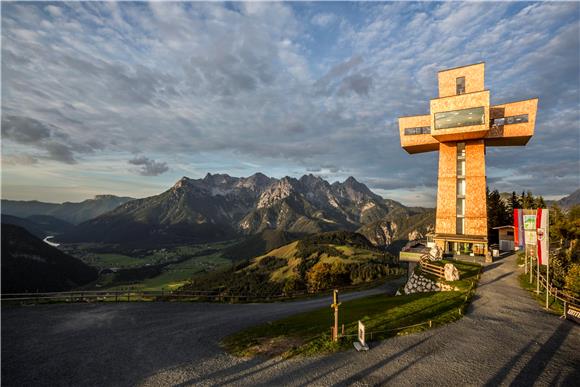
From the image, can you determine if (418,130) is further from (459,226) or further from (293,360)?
(293,360)

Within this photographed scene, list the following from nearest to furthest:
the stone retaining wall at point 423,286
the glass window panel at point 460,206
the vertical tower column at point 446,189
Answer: the stone retaining wall at point 423,286
the vertical tower column at point 446,189
the glass window panel at point 460,206

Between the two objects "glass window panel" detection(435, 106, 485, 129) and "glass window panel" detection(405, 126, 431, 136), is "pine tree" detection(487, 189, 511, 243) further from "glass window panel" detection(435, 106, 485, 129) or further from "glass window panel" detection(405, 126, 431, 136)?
"glass window panel" detection(435, 106, 485, 129)

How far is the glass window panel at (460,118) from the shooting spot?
42644mm

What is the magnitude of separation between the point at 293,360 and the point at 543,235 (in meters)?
23.8

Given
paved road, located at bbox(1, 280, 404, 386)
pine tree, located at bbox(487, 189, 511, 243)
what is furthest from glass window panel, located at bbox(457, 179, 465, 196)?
paved road, located at bbox(1, 280, 404, 386)

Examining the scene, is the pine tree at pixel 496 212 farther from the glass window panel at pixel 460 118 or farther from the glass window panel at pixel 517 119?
the glass window panel at pixel 460 118

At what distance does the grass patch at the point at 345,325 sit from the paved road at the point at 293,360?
2.93 feet

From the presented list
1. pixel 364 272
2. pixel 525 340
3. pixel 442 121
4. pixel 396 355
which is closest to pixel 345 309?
pixel 396 355

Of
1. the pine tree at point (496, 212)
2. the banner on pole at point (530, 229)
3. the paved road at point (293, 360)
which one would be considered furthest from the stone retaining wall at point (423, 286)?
the pine tree at point (496, 212)

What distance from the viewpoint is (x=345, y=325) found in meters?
20.4

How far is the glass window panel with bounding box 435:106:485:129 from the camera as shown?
42.6 m

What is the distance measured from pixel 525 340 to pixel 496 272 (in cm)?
2085

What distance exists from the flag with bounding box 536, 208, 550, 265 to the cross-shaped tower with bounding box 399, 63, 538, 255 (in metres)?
22.2

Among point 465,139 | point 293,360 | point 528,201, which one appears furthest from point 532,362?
point 528,201
